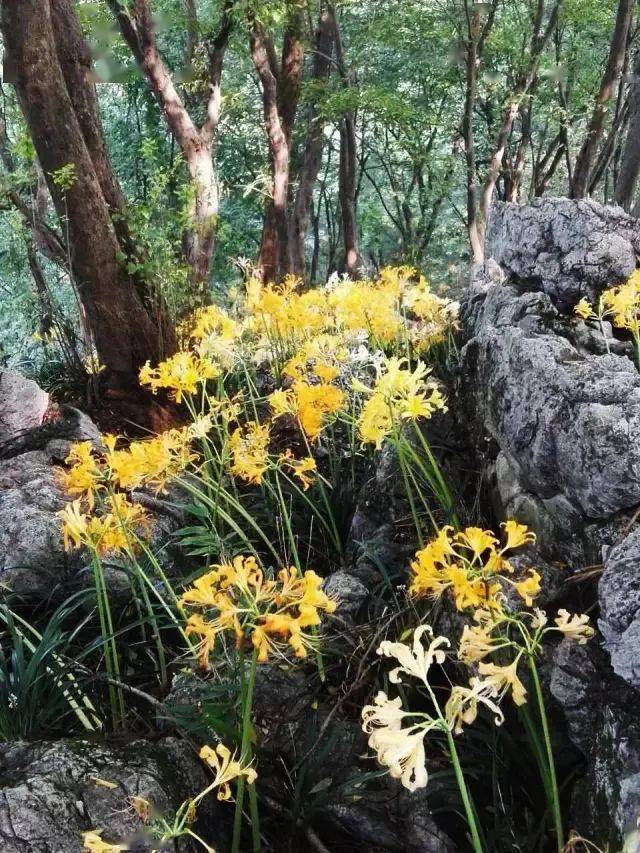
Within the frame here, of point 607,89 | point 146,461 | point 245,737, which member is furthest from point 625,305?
point 607,89

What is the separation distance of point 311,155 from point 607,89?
4.43 metres

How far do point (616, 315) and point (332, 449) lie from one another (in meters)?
1.49

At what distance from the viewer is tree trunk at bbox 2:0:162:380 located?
14.8 feet

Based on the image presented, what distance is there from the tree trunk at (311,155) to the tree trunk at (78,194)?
637cm

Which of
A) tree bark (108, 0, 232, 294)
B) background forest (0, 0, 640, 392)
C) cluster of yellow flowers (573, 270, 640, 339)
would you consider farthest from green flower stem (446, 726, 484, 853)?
tree bark (108, 0, 232, 294)

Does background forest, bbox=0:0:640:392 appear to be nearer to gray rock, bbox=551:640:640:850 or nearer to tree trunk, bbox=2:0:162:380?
tree trunk, bbox=2:0:162:380

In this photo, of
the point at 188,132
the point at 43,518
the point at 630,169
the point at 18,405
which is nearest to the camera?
the point at 43,518

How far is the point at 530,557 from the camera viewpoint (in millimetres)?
2393

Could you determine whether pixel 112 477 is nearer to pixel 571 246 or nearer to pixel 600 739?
pixel 600 739

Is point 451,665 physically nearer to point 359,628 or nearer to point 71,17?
point 359,628

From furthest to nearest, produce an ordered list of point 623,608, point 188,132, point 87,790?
1. point 188,132
2. point 87,790
3. point 623,608

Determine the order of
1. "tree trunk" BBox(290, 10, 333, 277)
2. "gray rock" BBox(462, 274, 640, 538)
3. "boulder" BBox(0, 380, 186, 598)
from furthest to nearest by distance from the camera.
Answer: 1. "tree trunk" BBox(290, 10, 333, 277)
2. "boulder" BBox(0, 380, 186, 598)
3. "gray rock" BBox(462, 274, 640, 538)

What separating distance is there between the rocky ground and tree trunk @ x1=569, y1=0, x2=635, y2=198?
6896 millimetres

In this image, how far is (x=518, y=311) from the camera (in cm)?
311
